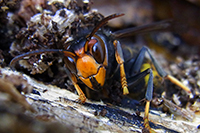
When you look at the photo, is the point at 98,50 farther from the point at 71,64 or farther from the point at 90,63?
the point at 71,64

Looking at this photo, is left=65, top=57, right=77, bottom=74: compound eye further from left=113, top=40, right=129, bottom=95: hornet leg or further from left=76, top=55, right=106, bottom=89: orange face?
left=113, top=40, right=129, bottom=95: hornet leg

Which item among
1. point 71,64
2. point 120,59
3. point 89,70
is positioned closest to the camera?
point 89,70

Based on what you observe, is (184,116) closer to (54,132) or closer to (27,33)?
(54,132)

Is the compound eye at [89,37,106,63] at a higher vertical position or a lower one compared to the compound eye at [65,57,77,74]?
higher

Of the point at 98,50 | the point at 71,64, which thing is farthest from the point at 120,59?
the point at 71,64

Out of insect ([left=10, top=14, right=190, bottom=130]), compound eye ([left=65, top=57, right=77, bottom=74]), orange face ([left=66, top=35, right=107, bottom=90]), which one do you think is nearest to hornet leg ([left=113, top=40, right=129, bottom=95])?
insect ([left=10, top=14, right=190, bottom=130])

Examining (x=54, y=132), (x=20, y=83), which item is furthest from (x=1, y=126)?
(x=20, y=83)

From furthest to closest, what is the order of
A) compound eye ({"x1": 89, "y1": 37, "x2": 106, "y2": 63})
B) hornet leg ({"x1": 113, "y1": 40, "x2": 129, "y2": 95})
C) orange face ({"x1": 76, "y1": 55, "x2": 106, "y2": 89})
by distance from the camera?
hornet leg ({"x1": 113, "y1": 40, "x2": 129, "y2": 95}) → compound eye ({"x1": 89, "y1": 37, "x2": 106, "y2": 63}) → orange face ({"x1": 76, "y1": 55, "x2": 106, "y2": 89})

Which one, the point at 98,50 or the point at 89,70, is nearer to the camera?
the point at 89,70
